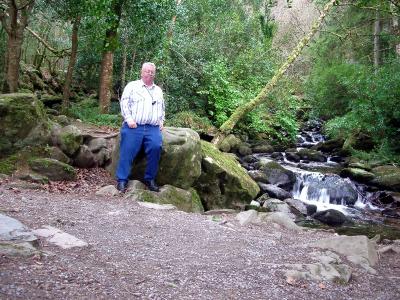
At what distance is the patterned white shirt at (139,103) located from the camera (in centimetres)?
700

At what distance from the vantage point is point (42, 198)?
20.0 feet

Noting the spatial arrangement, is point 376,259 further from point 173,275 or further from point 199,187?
point 199,187

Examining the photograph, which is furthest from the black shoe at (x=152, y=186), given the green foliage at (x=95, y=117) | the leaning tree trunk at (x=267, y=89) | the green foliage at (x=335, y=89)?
the green foliage at (x=335, y=89)

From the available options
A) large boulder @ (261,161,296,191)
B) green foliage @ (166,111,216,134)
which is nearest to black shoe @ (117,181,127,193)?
large boulder @ (261,161,296,191)

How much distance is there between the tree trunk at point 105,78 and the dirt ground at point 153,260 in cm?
739

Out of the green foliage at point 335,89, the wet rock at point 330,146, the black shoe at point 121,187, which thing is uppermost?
the green foliage at point 335,89

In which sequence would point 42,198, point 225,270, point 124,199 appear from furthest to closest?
1. point 124,199
2. point 42,198
3. point 225,270

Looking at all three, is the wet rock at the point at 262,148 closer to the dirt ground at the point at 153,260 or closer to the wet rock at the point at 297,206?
the wet rock at the point at 297,206

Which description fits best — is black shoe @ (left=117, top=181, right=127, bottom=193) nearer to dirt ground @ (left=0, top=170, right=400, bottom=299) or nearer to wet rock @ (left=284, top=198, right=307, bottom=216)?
dirt ground @ (left=0, top=170, right=400, bottom=299)

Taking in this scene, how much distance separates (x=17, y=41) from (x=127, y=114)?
15.2 feet

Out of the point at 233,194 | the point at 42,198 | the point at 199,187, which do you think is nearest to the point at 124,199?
the point at 42,198

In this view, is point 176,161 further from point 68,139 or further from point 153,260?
point 153,260

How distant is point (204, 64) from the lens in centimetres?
1833

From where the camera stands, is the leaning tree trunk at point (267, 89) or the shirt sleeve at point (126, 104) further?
the leaning tree trunk at point (267, 89)
